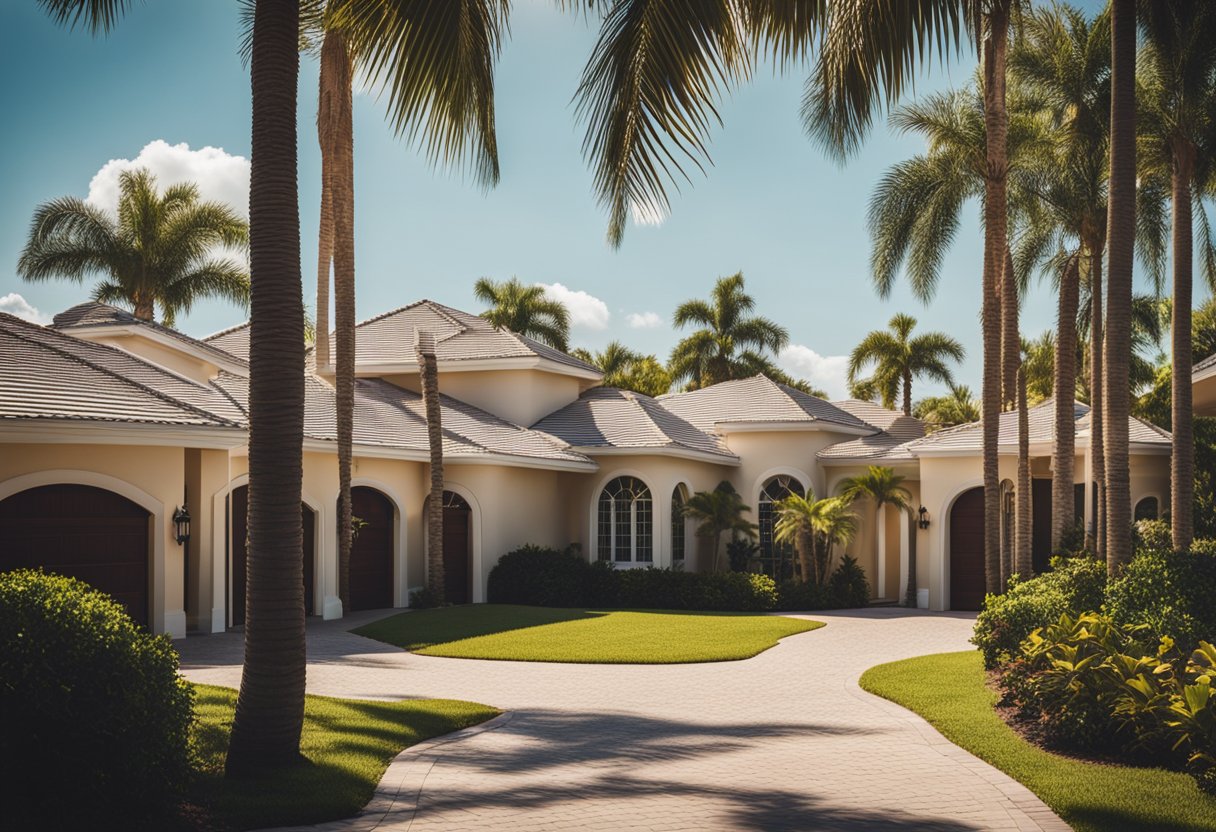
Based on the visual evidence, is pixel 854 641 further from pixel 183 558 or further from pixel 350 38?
pixel 350 38

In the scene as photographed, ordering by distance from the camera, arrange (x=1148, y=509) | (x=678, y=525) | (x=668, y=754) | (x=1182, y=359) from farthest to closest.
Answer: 1. (x=678, y=525)
2. (x=1148, y=509)
3. (x=1182, y=359)
4. (x=668, y=754)

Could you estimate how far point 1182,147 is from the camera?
762 inches

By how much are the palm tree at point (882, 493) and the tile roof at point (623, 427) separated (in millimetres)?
3510

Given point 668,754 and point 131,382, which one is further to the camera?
point 131,382

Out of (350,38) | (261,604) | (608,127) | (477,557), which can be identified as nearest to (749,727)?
(261,604)

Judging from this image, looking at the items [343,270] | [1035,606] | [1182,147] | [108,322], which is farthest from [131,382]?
[1182,147]

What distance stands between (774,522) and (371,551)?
36.5 ft

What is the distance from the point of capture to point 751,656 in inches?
658

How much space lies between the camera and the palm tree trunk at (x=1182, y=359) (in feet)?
55.9

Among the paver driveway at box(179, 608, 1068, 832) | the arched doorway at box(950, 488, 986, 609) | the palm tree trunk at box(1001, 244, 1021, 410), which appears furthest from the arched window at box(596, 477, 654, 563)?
the paver driveway at box(179, 608, 1068, 832)

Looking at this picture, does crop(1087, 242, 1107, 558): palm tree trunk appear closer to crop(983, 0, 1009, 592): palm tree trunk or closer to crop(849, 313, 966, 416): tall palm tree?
crop(983, 0, 1009, 592): palm tree trunk

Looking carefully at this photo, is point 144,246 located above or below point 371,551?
above

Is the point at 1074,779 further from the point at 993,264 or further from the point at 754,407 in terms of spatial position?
the point at 754,407

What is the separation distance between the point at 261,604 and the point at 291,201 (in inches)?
121
